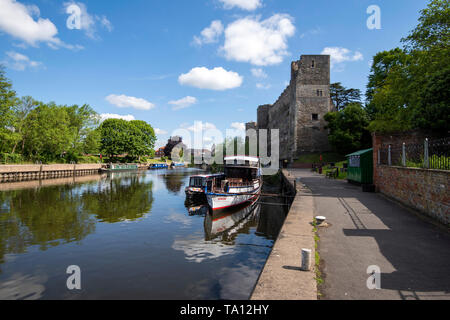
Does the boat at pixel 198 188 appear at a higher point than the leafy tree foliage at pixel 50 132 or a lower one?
lower

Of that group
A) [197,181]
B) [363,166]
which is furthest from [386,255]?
[197,181]

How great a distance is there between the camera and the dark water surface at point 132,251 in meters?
6.73

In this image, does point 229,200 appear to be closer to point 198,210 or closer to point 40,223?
point 198,210

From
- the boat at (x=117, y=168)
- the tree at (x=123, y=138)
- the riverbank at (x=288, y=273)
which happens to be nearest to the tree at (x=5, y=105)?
the boat at (x=117, y=168)

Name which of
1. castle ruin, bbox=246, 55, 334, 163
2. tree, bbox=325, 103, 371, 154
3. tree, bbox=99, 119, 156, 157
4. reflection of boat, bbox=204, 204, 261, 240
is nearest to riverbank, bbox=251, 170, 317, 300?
reflection of boat, bbox=204, 204, 261, 240

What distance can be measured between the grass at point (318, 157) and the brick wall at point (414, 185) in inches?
1231

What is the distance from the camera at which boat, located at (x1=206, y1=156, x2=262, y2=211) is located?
15.4m

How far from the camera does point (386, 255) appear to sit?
5.76 metres

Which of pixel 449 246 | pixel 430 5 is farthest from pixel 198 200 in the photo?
pixel 430 5

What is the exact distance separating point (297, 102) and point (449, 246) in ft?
154

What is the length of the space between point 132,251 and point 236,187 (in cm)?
881

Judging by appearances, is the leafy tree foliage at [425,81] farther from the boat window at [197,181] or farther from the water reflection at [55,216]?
the water reflection at [55,216]

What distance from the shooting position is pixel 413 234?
7.12m
